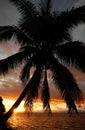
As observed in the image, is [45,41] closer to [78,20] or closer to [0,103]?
[78,20]

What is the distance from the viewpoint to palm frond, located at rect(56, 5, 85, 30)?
58.9ft

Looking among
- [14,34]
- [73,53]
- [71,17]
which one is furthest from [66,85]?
[14,34]

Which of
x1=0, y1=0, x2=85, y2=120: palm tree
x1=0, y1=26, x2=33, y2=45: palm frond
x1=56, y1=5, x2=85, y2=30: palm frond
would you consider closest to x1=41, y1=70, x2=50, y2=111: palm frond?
x1=0, y1=0, x2=85, y2=120: palm tree

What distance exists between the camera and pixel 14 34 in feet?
62.9

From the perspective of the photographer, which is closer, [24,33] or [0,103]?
[0,103]

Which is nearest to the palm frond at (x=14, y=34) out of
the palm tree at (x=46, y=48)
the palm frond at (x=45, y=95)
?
the palm tree at (x=46, y=48)

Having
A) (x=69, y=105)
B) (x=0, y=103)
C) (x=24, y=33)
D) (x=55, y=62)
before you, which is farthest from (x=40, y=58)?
(x=0, y=103)

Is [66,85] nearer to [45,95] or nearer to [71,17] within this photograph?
[45,95]

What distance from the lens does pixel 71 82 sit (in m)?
18.2

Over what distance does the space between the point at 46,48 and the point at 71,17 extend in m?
2.50

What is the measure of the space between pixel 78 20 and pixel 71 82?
12.6ft

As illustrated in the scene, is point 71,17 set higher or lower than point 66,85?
higher

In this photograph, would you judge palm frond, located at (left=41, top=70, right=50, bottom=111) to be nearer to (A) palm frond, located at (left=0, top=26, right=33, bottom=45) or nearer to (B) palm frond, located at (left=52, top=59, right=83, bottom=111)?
(B) palm frond, located at (left=52, top=59, right=83, bottom=111)

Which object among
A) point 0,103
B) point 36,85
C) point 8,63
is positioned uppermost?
point 8,63
